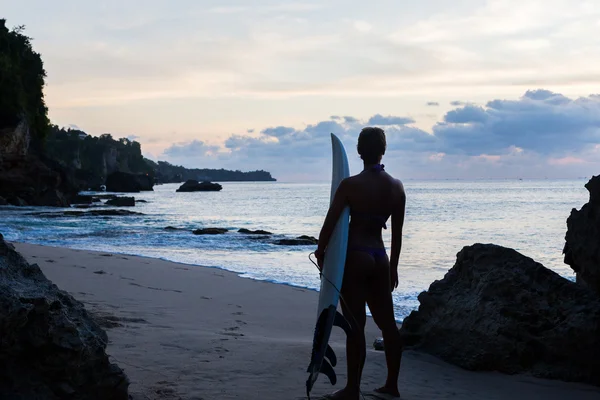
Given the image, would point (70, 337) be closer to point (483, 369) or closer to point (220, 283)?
point (483, 369)

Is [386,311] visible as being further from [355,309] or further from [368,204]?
[368,204]

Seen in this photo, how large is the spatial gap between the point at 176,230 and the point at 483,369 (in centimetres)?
2184

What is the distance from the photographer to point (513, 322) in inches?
219

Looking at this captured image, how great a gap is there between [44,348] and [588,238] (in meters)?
4.50

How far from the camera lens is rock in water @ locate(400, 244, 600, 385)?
209 inches

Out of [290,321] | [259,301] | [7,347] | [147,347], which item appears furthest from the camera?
[259,301]

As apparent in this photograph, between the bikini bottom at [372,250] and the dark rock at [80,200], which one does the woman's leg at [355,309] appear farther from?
the dark rock at [80,200]

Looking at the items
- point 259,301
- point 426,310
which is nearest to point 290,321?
point 259,301

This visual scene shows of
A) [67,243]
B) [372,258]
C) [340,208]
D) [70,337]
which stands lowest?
[67,243]

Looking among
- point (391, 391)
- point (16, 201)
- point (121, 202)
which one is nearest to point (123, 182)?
point (121, 202)

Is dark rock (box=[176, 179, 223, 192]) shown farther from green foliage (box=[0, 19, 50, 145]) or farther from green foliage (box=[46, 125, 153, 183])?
green foliage (box=[0, 19, 50, 145])

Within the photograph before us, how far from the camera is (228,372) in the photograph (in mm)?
4785

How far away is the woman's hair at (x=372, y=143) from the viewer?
4.41 meters

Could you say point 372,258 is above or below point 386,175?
below
